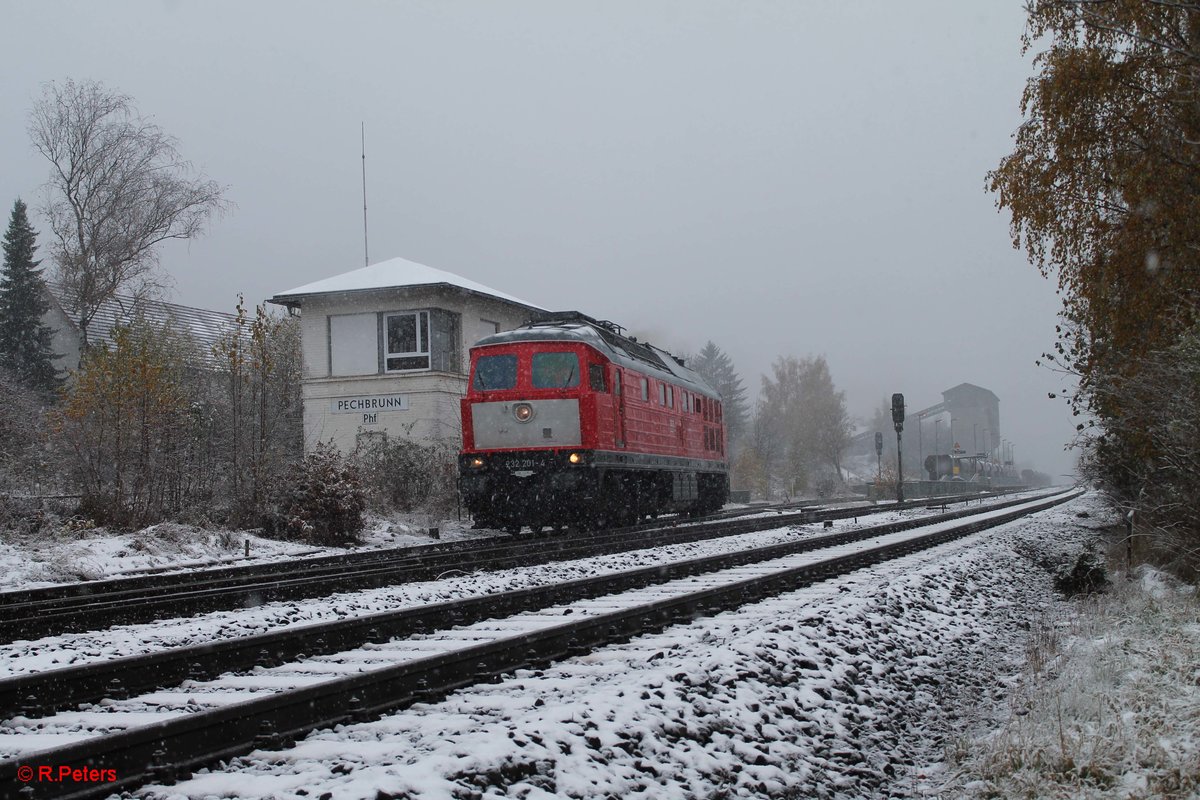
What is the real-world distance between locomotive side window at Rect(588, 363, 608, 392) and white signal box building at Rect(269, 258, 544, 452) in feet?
38.0

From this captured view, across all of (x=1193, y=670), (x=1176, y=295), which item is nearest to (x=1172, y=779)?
(x=1193, y=670)

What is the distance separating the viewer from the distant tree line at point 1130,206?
10461 millimetres

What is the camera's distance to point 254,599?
8.99 metres

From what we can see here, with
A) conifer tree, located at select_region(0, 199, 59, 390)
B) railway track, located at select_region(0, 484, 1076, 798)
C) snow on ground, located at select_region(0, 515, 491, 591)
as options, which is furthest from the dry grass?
conifer tree, located at select_region(0, 199, 59, 390)

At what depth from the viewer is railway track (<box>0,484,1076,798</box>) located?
12.7 feet

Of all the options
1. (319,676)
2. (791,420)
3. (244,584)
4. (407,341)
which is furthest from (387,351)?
(791,420)

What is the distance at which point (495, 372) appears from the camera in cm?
1723

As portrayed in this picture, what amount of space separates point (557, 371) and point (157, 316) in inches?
1179

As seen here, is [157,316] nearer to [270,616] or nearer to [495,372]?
[495,372]

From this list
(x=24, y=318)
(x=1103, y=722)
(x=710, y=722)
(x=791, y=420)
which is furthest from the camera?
(x=791, y=420)

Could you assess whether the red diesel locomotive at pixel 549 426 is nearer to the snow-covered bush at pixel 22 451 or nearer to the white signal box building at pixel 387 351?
the snow-covered bush at pixel 22 451

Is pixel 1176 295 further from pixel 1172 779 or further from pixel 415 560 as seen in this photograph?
pixel 415 560

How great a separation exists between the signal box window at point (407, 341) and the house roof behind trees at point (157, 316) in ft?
15.3

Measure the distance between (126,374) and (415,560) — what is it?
7148 mm
